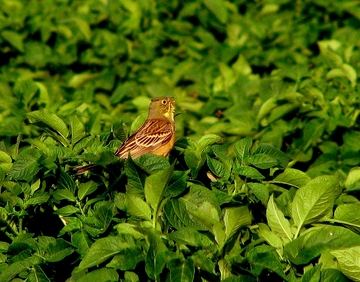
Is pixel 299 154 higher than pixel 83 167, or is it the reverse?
pixel 83 167

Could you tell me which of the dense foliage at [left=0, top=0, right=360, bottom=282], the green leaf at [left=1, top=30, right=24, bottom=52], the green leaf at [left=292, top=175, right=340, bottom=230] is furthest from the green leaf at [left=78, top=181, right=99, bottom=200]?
the green leaf at [left=1, top=30, right=24, bottom=52]

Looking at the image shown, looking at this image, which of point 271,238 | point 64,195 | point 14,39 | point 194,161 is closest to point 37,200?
point 64,195

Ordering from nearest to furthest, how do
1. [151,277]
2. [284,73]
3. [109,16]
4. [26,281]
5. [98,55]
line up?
[151,277], [26,281], [284,73], [98,55], [109,16]

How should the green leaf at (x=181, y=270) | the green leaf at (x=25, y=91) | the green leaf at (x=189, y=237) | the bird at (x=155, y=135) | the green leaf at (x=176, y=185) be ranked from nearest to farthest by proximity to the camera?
1. the green leaf at (x=181, y=270)
2. the green leaf at (x=189, y=237)
3. the green leaf at (x=176, y=185)
4. the bird at (x=155, y=135)
5. the green leaf at (x=25, y=91)

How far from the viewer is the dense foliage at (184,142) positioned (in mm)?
3633

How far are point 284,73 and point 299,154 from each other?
0.95m

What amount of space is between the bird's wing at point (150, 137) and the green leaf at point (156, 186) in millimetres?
1436

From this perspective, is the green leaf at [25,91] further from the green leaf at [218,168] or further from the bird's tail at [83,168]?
the green leaf at [218,168]

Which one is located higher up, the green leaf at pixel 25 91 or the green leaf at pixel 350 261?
the green leaf at pixel 350 261

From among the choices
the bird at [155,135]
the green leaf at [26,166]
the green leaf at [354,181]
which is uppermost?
the green leaf at [26,166]

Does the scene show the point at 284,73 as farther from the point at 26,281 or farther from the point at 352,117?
the point at 26,281

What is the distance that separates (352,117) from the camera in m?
6.31

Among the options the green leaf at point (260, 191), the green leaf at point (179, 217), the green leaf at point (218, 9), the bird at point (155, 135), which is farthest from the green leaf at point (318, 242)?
the green leaf at point (218, 9)

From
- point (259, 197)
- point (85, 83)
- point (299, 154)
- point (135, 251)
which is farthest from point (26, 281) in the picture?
point (85, 83)
